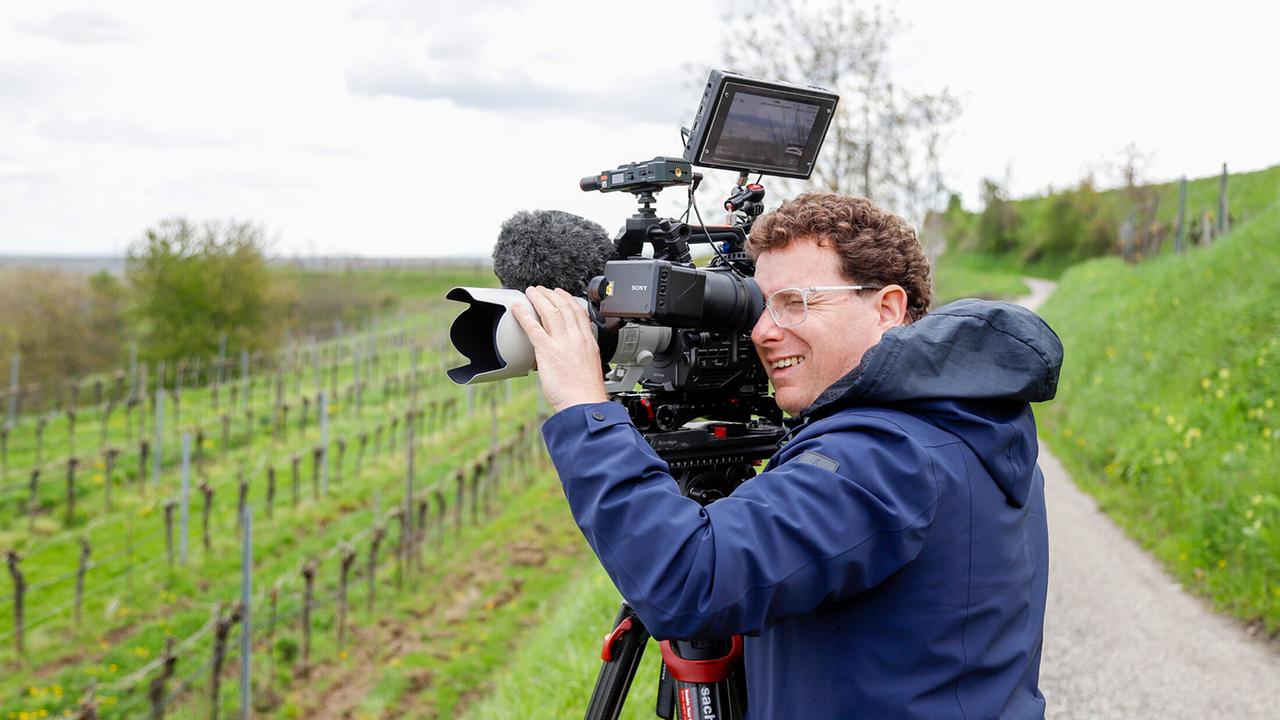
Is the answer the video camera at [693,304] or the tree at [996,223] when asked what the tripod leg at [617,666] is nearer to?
Answer: the video camera at [693,304]

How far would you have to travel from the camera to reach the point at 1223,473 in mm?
5926

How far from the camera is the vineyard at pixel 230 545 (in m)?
8.83

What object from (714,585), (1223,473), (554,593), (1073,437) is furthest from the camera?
(554,593)

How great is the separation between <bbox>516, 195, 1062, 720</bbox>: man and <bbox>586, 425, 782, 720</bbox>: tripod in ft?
0.87

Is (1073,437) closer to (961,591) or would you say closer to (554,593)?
(554,593)

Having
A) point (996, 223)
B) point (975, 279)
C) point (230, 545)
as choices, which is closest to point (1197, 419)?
point (230, 545)

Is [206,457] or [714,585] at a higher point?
[714,585]

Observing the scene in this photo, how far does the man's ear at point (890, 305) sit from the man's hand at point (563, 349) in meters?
0.50

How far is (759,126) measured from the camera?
6.82 feet

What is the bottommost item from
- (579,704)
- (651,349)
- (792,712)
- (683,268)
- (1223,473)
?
(579,704)

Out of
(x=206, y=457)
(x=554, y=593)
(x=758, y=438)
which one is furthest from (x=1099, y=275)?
(x=758, y=438)

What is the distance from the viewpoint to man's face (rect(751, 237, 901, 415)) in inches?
66.6

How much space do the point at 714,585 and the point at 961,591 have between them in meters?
0.40

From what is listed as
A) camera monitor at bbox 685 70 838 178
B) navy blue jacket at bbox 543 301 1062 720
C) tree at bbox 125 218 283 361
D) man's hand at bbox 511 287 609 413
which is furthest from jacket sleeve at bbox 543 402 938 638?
tree at bbox 125 218 283 361
